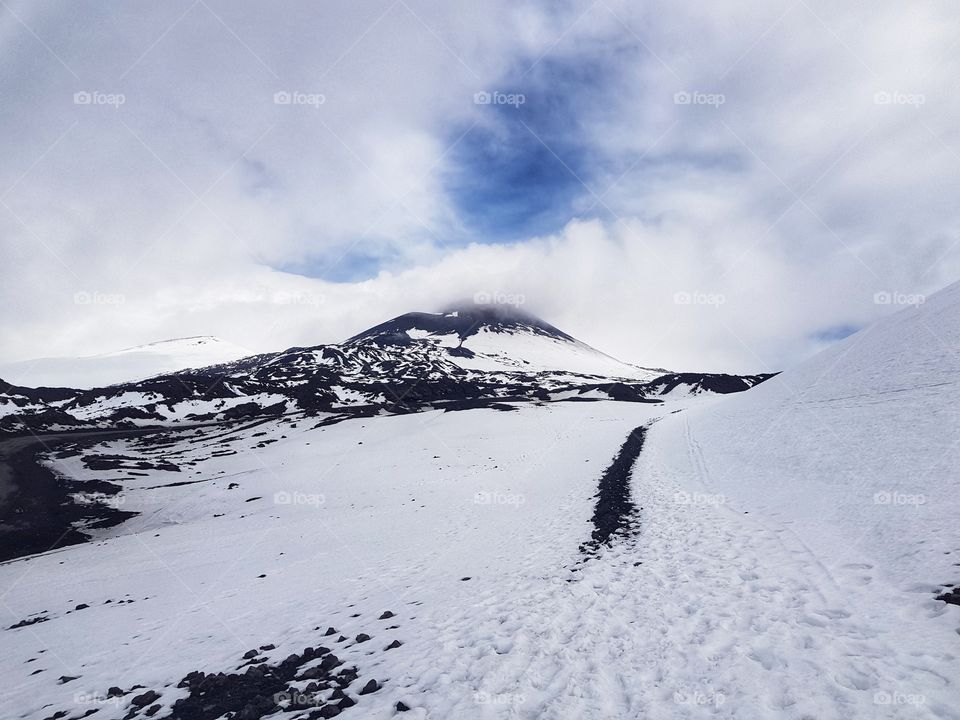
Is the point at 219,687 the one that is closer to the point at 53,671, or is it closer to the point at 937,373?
the point at 53,671

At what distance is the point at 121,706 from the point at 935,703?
1368 cm

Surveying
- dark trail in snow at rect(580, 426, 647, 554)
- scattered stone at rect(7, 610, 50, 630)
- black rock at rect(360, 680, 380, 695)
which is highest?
black rock at rect(360, 680, 380, 695)

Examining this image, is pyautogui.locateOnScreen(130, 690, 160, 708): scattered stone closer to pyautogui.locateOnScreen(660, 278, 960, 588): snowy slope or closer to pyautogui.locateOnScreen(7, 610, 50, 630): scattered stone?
pyautogui.locateOnScreen(7, 610, 50, 630): scattered stone

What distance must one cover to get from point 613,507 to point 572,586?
848 cm

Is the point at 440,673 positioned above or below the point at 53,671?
above

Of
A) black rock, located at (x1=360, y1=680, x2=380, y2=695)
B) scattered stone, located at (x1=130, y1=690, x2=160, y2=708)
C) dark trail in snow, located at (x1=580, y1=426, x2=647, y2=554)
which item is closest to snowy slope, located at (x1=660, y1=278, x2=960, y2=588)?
dark trail in snow, located at (x1=580, y1=426, x2=647, y2=554)

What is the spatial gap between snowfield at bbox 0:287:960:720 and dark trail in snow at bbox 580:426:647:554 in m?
0.50

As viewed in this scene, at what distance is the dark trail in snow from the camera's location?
47.6 feet

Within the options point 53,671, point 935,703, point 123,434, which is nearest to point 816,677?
point 935,703

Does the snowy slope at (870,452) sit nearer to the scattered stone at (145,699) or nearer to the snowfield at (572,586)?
the snowfield at (572,586)

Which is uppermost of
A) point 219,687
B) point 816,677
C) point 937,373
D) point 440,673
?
point 937,373

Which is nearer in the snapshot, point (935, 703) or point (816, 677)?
point (935, 703)

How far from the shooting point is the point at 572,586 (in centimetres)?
1058

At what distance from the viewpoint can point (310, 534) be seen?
66.5ft
